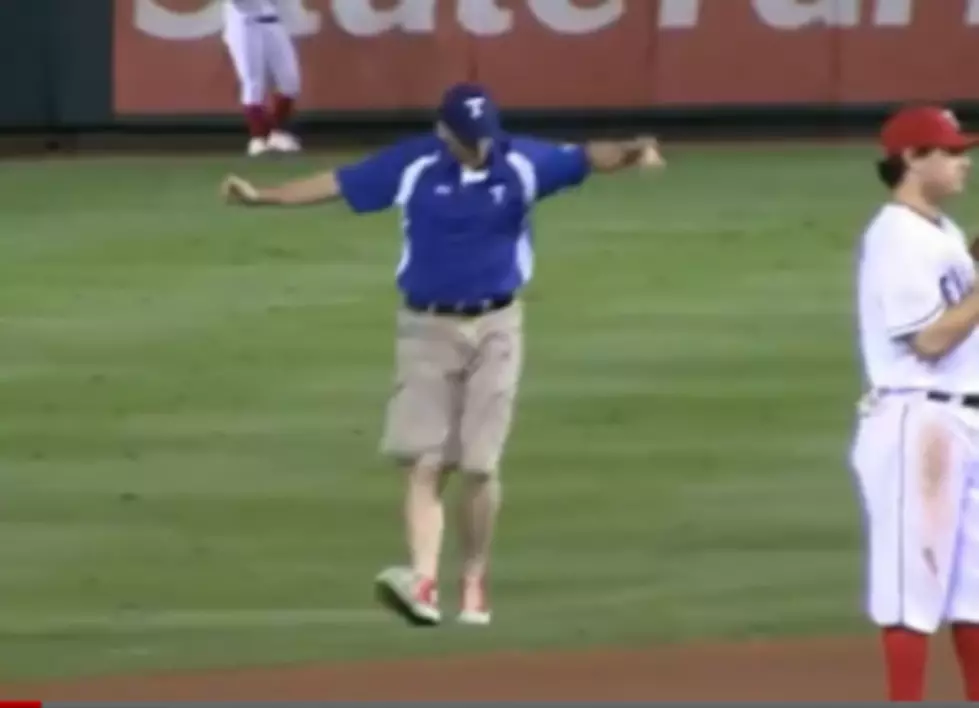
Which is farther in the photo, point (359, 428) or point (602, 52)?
point (602, 52)

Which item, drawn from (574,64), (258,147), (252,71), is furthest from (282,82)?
(574,64)

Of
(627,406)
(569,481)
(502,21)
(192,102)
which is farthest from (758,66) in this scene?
(569,481)

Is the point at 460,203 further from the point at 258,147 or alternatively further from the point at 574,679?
the point at 258,147

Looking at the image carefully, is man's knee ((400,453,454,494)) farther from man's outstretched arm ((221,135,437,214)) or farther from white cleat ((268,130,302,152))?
white cleat ((268,130,302,152))

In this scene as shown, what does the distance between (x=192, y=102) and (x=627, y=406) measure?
1091 cm

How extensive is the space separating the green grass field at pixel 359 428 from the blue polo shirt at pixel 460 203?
1212 millimetres

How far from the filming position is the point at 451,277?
9.64m

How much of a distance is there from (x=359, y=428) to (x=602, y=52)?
11258 millimetres

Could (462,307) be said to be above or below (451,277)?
below

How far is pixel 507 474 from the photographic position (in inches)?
497

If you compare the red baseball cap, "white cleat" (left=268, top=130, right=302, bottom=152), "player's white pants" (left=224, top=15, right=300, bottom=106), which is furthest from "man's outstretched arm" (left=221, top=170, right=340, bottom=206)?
"white cleat" (left=268, top=130, right=302, bottom=152)

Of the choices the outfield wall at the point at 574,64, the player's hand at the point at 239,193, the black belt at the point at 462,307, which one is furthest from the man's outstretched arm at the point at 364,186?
the outfield wall at the point at 574,64

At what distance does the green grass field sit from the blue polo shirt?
47.7 inches

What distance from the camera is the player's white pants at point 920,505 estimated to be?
7566 millimetres
